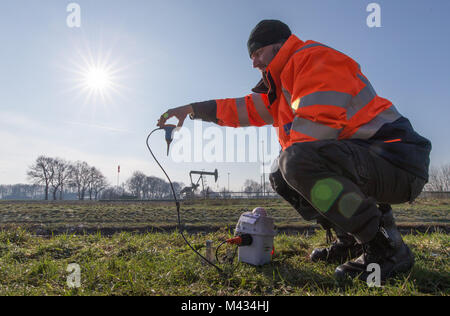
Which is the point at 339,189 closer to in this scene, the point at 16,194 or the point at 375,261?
the point at 375,261

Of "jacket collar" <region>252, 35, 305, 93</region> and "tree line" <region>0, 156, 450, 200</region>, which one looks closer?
"jacket collar" <region>252, 35, 305, 93</region>

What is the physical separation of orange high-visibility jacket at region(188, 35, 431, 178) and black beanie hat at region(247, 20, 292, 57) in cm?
21

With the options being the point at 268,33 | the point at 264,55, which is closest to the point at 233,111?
the point at 264,55

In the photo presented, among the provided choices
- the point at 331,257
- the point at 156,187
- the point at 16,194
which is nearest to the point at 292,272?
the point at 331,257

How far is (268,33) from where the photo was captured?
2.19 metres

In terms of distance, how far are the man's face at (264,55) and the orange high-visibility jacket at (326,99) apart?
0.16 meters

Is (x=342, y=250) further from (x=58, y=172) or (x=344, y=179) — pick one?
(x=58, y=172)

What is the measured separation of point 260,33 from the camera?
87.0 inches

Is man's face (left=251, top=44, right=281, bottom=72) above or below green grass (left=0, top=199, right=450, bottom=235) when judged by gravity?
above

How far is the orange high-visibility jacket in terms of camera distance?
1644 mm

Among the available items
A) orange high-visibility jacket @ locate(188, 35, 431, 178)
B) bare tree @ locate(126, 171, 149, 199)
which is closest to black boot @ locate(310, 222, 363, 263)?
orange high-visibility jacket @ locate(188, 35, 431, 178)

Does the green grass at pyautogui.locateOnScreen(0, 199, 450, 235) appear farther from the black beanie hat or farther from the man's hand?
the black beanie hat

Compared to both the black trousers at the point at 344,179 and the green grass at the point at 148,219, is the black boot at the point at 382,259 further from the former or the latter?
the green grass at the point at 148,219

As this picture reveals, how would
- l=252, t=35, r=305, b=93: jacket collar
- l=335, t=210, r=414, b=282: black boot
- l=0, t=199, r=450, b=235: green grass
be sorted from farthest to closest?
l=0, t=199, r=450, b=235: green grass < l=252, t=35, r=305, b=93: jacket collar < l=335, t=210, r=414, b=282: black boot
